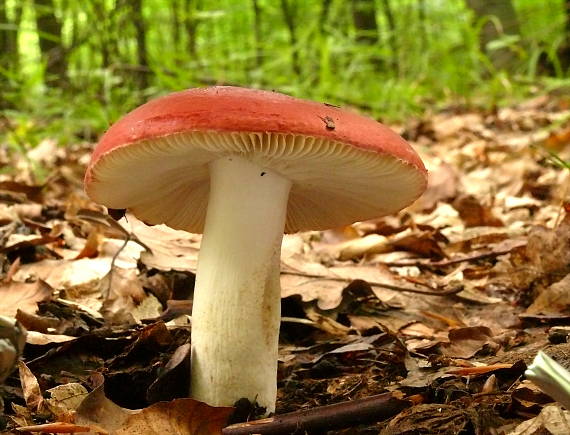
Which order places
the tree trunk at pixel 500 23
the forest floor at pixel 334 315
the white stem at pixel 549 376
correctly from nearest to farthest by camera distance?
the white stem at pixel 549 376, the forest floor at pixel 334 315, the tree trunk at pixel 500 23

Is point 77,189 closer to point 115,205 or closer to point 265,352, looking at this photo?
point 115,205

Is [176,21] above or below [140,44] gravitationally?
above

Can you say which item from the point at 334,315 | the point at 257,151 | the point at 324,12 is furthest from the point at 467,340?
the point at 324,12

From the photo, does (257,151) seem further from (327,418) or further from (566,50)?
(566,50)

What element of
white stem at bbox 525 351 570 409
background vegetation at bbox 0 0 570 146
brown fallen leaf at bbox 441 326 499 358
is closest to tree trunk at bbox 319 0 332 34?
background vegetation at bbox 0 0 570 146

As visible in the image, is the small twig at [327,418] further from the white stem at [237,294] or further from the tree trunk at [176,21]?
the tree trunk at [176,21]

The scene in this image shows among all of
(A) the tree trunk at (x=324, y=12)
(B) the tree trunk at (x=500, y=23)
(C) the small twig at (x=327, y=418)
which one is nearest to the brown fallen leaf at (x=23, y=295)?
(C) the small twig at (x=327, y=418)
